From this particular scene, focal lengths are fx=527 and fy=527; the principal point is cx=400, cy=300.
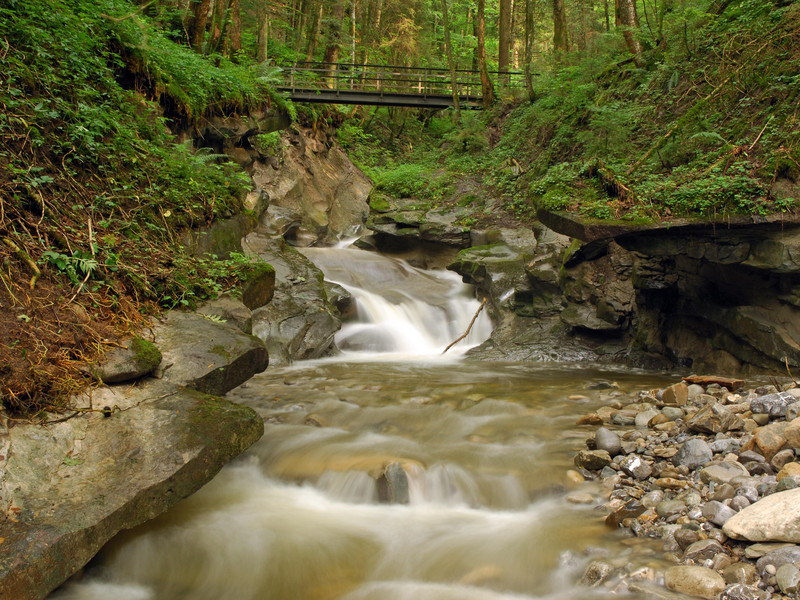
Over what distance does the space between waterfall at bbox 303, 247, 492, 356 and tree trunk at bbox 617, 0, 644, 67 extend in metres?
6.74

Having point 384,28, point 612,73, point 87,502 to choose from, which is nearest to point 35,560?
point 87,502

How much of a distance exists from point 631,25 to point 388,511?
42.3ft

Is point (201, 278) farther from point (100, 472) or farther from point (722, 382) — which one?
point (722, 382)

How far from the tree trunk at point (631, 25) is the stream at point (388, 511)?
882 centimetres

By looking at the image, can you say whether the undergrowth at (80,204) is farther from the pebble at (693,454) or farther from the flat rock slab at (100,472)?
the pebble at (693,454)

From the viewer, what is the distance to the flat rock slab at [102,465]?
104 inches

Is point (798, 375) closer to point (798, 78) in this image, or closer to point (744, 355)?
point (744, 355)

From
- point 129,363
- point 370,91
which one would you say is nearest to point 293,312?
point 129,363

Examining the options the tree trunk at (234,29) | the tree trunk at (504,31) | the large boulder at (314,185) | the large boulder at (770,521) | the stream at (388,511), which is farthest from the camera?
the tree trunk at (504,31)

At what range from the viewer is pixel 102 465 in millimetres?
3215

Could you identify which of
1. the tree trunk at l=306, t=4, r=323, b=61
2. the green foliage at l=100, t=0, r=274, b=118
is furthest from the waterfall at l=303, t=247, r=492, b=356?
the tree trunk at l=306, t=4, r=323, b=61

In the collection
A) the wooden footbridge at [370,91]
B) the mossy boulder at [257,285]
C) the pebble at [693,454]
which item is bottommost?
the pebble at [693,454]

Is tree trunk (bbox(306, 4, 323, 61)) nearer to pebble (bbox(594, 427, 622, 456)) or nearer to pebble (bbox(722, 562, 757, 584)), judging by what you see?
pebble (bbox(594, 427, 622, 456))

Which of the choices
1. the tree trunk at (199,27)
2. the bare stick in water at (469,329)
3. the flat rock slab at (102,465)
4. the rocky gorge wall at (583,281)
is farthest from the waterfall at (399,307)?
the flat rock slab at (102,465)
